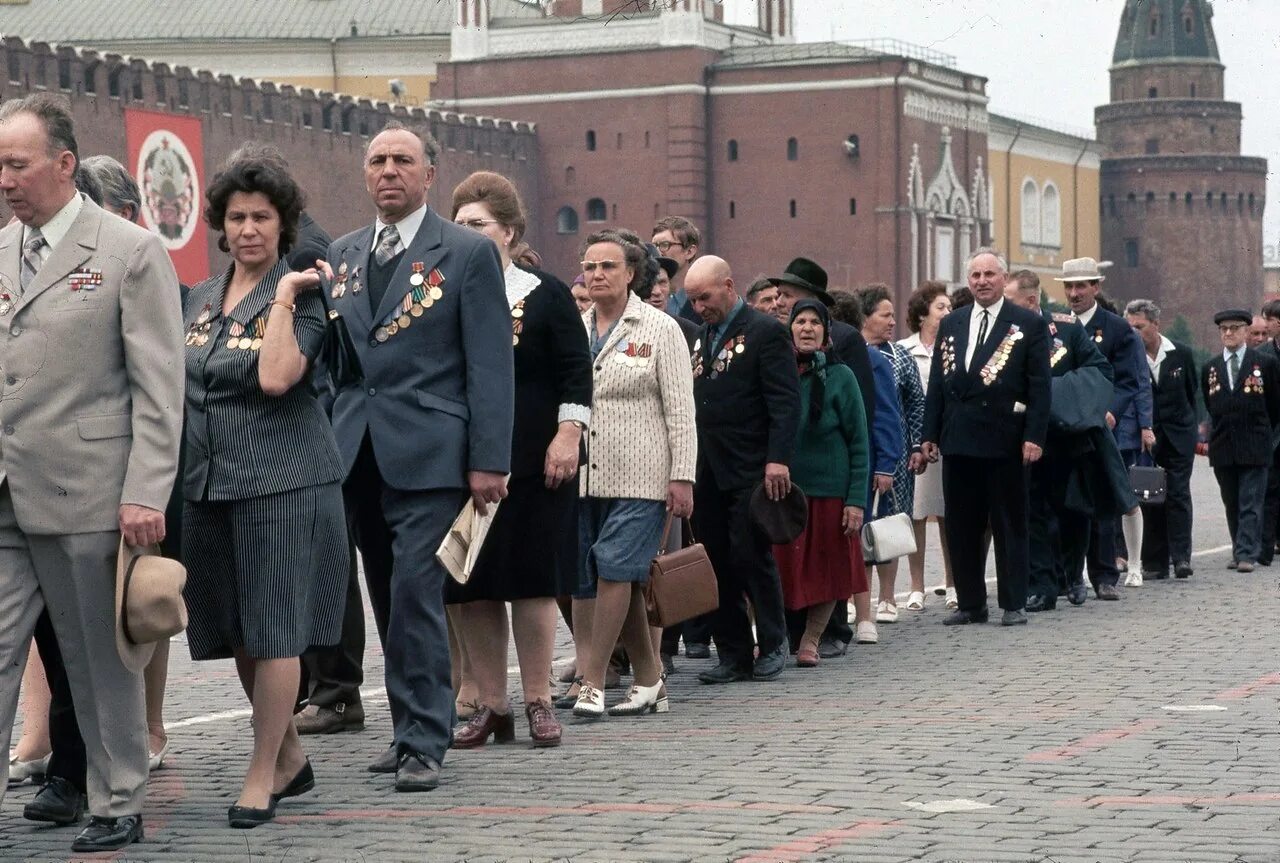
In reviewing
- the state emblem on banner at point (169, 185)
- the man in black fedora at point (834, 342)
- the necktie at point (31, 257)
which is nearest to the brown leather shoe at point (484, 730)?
the necktie at point (31, 257)

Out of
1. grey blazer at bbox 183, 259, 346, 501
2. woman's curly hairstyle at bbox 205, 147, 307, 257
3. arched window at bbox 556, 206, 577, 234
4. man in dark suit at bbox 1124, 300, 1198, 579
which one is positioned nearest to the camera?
grey blazer at bbox 183, 259, 346, 501

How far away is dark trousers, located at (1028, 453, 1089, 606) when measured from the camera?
38.9ft

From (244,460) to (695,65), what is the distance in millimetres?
66788

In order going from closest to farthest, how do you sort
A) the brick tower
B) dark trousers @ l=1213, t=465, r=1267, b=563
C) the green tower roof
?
dark trousers @ l=1213, t=465, r=1267, b=563 → the brick tower → the green tower roof

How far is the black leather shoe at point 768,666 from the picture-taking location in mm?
9094

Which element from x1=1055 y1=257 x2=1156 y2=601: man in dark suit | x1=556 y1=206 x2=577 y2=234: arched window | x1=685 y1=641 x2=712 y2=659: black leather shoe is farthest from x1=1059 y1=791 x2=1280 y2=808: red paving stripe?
x1=556 y1=206 x2=577 y2=234: arched window

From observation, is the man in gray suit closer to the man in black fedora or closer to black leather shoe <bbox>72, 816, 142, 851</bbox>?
black leather shoe <bbox>72, 816, 142, 851</bbox>

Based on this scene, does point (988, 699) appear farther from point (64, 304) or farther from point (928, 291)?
point (928, 291)

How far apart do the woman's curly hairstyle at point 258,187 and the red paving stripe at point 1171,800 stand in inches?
92.6

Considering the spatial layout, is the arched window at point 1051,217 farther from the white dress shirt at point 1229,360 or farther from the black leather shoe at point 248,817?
the black leather shoe at point 248,817

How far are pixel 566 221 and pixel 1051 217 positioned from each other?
1257 inches

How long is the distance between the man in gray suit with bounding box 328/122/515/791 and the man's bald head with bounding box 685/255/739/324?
2422 mm

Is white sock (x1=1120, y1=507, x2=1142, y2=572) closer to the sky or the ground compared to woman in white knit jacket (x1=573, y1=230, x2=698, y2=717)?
closer to the ground

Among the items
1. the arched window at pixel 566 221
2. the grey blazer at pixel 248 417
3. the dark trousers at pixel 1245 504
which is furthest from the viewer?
the arched window at pixel 566 221
